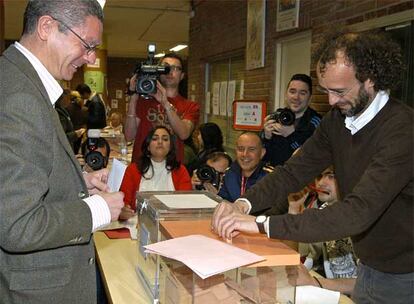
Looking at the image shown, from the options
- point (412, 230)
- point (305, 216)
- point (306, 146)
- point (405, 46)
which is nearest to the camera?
point (305, 216)

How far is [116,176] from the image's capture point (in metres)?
1.87

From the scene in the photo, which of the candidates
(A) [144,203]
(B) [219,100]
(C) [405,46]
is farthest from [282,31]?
(A) [144,203]

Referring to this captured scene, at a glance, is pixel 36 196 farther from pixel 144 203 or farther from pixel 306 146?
pixel 306 146

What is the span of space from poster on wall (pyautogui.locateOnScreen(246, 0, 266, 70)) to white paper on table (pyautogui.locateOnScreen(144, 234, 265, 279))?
3987 millimetres

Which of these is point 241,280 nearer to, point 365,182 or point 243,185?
point 365,182

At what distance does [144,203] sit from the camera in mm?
1748

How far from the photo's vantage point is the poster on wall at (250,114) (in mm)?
3734

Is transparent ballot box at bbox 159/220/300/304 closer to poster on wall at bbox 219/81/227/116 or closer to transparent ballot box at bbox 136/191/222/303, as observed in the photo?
transparent ballot box at bbox 136/191/222/303

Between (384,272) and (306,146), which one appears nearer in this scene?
(384,272)

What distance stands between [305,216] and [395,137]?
386 millimetres

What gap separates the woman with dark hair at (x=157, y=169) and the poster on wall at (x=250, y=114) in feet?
2.73

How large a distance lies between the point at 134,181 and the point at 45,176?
1.97 m

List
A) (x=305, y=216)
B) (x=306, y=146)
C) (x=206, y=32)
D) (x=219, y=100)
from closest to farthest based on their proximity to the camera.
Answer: (x=305, y=216) → (x=306, y=146) → (x=219, y=100) → (x=206, y=32)

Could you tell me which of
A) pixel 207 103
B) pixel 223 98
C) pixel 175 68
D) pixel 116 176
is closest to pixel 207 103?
pixel 207 103
